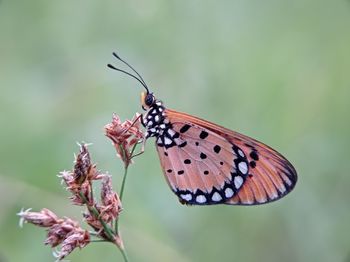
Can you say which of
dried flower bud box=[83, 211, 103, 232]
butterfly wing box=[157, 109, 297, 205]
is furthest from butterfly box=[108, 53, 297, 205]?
dried flower bud box=[83, 211, 103, 232]

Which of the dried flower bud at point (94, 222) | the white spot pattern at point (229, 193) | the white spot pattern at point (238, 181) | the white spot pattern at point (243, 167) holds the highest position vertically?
the white spot pattern at point (243, 167)

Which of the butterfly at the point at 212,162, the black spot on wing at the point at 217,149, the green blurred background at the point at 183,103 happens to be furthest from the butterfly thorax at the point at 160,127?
the green blurred background at the point at 183,103

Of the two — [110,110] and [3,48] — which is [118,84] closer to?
[110,110]

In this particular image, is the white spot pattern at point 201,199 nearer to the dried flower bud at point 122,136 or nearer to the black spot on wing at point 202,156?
the black spot on wing at point 202,156

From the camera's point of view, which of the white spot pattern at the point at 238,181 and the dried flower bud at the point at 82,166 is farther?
the white spot pattern at the point at 238,181

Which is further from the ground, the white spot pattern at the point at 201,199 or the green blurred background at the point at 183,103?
the green blurred background at the point at 183,103

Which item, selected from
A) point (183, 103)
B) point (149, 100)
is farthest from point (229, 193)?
point (183, 103)

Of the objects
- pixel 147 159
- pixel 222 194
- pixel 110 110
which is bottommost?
pixel 222 194

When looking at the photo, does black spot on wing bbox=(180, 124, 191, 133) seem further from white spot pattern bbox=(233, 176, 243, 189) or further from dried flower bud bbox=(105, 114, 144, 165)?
dried flower bud bbox=(105, 114, 144, 165)

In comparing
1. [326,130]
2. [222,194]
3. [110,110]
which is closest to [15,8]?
[110,110]
